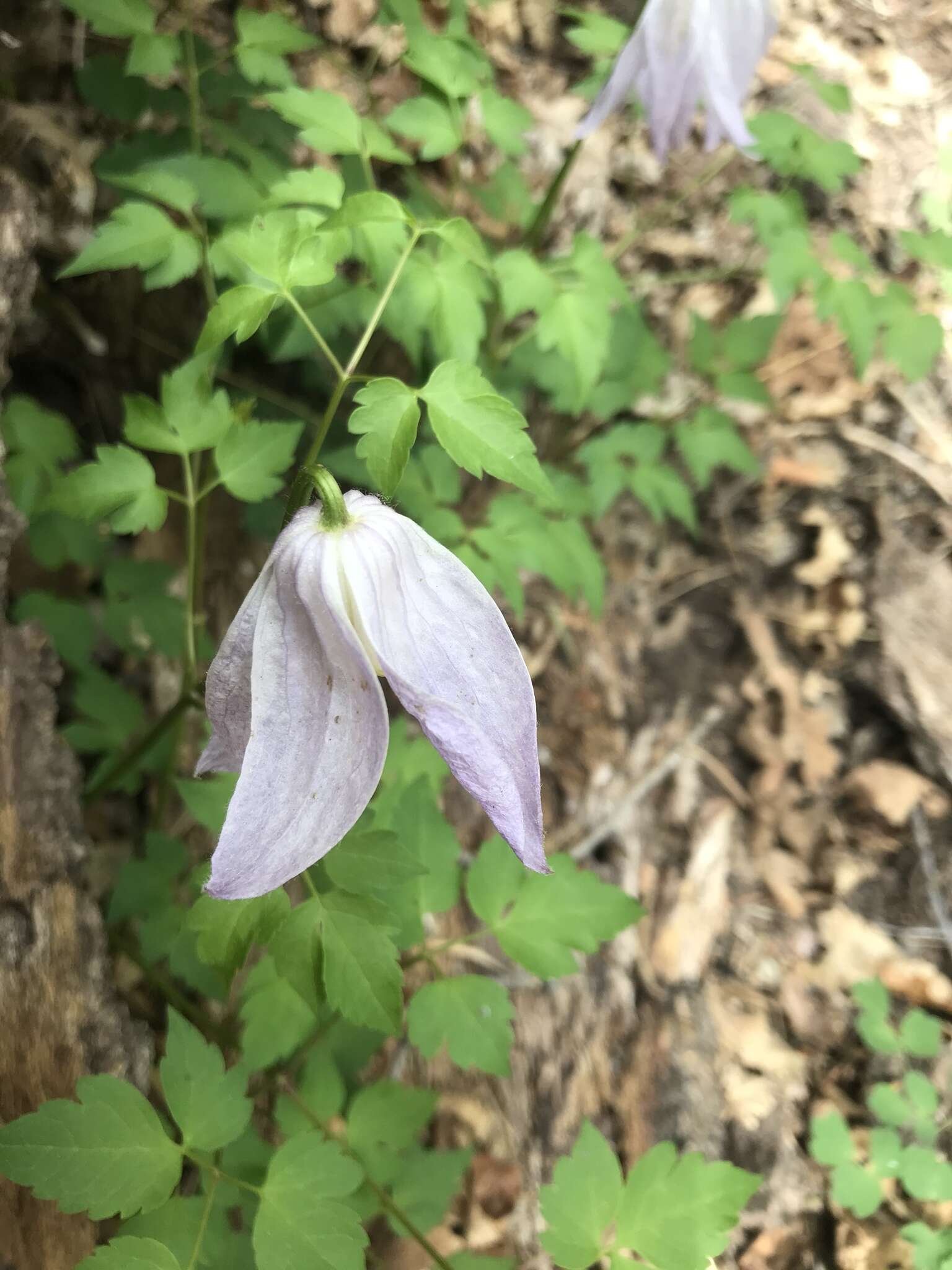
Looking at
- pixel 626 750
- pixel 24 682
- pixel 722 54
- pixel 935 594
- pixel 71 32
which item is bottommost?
pixel 626 750

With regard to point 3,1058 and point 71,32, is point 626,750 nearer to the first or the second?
point 3,1058

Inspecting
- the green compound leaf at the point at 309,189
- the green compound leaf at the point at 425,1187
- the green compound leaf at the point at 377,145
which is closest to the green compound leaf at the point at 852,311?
the green compound leaf at the point at 377,145

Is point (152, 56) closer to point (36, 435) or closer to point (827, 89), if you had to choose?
point (36, 435)

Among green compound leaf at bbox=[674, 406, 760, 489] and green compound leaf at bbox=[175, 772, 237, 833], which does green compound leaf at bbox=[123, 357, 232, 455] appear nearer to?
green compound leaf at bbox=[175, 772, 237, 833]

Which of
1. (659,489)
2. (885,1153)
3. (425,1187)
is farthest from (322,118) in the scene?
(885,1153)

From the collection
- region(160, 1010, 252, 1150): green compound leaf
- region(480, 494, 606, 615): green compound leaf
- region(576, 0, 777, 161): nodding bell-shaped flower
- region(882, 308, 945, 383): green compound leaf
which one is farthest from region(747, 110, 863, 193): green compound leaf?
region(160, 1010, 252, 1150): green compound leaf

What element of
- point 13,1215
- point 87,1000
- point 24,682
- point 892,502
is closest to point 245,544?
point 24,682
